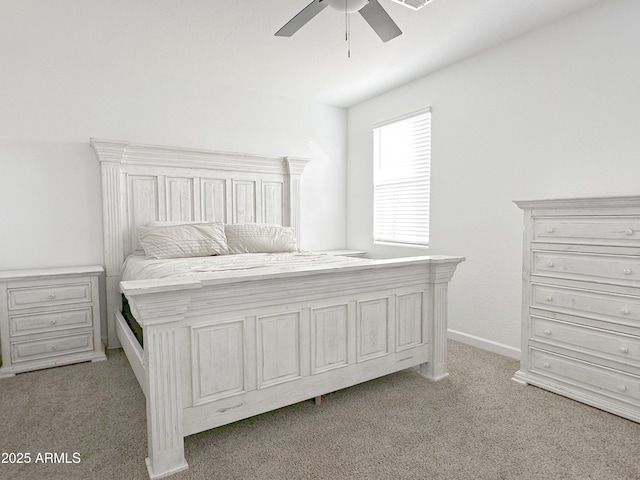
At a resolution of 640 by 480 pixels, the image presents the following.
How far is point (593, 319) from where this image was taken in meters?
2.23

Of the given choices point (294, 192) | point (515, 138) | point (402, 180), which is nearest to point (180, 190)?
point (294, 192)

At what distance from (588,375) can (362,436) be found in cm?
142

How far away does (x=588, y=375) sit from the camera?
87.9 inches

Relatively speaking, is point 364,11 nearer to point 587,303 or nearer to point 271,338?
point 271,338

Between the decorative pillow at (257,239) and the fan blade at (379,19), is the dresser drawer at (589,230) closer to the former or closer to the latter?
the fan blade at (379,19)

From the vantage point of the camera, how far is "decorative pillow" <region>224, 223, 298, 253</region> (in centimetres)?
343

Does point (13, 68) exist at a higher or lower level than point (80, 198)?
higher

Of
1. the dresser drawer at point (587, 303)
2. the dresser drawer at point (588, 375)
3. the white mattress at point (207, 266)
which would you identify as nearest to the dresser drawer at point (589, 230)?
the dresser drawer at point (587, 303)

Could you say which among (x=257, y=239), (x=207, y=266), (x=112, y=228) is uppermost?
(x=112, y=228)

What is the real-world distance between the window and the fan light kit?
1.65 metres

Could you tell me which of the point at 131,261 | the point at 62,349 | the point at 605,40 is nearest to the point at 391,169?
the point at 605,40

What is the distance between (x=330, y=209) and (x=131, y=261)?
94.5 inches

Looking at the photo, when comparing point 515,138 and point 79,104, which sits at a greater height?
point 79,104

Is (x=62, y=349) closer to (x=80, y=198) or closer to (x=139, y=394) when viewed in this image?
(x=139, y=394)
